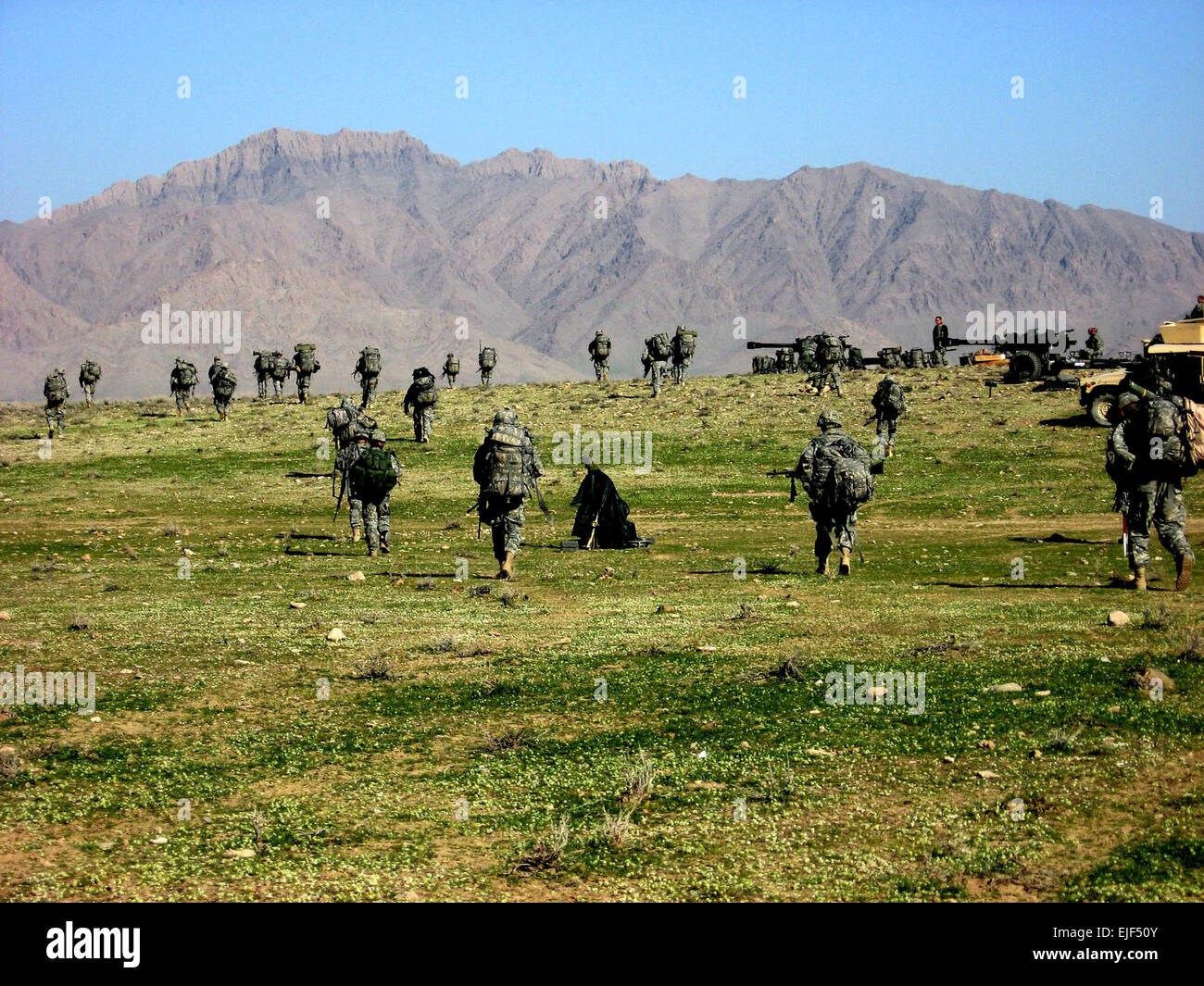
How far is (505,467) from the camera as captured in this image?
18.2 m

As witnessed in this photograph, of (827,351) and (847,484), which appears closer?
(847,484)

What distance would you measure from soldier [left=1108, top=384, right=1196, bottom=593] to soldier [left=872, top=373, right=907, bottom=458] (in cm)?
1725

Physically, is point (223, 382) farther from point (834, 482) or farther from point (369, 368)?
point (834, 482)

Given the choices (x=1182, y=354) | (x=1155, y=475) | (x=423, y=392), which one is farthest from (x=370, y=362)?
(x=1155, y=475)

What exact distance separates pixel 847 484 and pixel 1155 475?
3893mm

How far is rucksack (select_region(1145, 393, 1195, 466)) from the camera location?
15.5 metres

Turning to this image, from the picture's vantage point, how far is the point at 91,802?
813cm

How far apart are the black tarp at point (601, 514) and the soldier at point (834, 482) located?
5.41 meters

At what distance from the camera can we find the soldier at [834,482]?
17734mm

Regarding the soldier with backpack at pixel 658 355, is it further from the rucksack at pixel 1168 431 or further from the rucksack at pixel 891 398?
the rucksack at pixel 1168 431

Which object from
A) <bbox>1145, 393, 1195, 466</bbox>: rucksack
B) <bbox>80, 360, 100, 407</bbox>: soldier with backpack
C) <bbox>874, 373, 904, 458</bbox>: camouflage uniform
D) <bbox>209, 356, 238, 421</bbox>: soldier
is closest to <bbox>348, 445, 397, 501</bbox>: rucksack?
<bbox>1145, 393, 1195, 466</bbox>: rucksack

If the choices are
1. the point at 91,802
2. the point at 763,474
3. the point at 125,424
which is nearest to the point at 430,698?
the point at 91,802

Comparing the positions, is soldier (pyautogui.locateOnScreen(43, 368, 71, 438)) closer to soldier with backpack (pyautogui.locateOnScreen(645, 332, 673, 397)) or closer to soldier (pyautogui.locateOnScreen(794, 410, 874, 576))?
soldier with backpack (pyautogui.locateOnScreen(645, 332, 673, 397))
